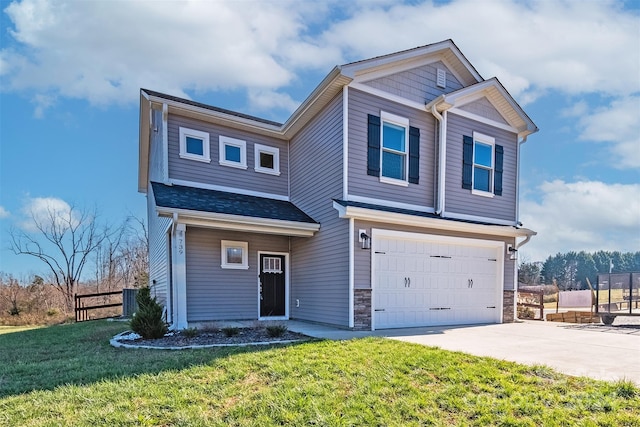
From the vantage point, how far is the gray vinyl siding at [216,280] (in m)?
9.04

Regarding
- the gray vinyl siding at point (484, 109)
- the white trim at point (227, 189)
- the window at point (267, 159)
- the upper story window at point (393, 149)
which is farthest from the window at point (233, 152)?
the gray vinyl siding at point (484, 109)

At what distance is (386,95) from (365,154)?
5.37ft

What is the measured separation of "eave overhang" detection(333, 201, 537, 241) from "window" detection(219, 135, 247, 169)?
149 inches

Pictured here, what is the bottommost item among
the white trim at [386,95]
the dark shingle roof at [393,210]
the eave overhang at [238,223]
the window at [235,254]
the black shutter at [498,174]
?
the window at [235,254]

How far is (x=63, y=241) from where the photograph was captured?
21.5 m

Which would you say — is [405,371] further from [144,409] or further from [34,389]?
[34,389]

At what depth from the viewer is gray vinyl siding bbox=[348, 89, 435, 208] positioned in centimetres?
827

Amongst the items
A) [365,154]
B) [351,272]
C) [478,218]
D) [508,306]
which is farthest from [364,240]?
[508,306]

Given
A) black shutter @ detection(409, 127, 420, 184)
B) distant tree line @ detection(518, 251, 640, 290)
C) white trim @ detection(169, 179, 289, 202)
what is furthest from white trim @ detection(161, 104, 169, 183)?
distant tree line @ detection(518, 251, 640, 290)

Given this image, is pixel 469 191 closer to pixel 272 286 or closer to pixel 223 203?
pixel 272 286

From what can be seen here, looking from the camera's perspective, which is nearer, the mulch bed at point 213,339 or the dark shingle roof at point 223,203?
the mulch bed at point 213,339

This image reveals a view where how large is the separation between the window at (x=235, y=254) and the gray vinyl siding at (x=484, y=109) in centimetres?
720

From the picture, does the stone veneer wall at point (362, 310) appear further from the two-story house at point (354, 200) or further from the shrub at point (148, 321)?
the shrub at point (148, 321)

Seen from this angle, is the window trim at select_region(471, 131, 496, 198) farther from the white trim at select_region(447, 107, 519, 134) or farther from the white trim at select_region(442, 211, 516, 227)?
the white trim at select_region(442, 211, 516, 227)
